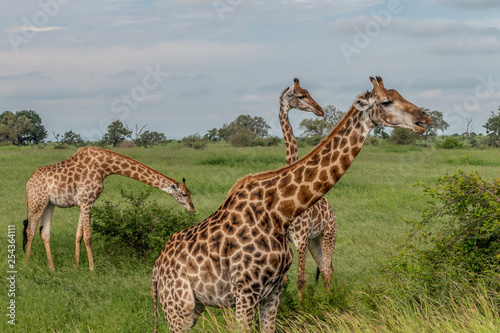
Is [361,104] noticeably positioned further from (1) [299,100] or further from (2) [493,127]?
(2) [493,127]

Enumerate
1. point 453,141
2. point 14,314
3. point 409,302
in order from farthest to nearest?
point 453,141
point 14,314
point 409,302

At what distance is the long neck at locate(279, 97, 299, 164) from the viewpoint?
8.04 m

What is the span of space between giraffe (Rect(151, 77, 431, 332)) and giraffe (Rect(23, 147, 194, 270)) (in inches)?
207

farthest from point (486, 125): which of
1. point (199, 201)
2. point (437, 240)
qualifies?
point (437, 240)

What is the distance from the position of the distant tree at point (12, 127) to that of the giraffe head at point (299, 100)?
59753mm

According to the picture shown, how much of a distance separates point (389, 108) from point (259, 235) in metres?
1.64

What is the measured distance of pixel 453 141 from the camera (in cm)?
4009

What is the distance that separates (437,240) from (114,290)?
5152 mm

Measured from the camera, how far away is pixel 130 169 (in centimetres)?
1057

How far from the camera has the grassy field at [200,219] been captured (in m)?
7.51

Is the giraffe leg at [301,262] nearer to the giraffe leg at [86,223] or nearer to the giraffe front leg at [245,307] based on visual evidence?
the giraffe front leg at [245,307]

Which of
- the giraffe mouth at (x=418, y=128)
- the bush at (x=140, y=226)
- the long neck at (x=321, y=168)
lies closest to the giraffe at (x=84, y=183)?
the bush at (x=140, y=226)

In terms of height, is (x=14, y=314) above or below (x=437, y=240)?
below

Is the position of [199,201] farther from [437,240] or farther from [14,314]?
[437,240]
